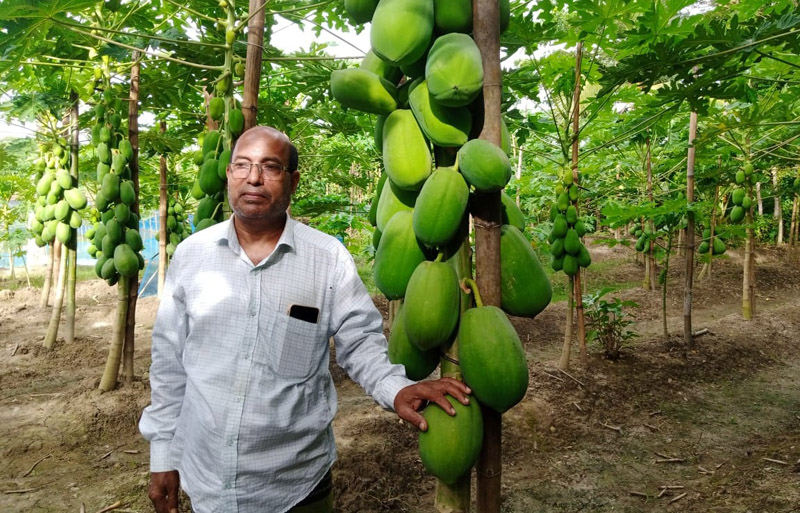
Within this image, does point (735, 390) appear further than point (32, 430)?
Yes

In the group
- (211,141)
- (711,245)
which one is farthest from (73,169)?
(711,245)

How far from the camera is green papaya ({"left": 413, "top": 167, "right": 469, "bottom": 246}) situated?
3.53ft

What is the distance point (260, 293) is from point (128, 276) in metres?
3.08

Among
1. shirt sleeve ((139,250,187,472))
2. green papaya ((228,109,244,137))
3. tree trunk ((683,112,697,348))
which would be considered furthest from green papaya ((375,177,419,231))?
tree trunk ((683,112,697,348))

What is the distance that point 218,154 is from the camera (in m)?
2.74

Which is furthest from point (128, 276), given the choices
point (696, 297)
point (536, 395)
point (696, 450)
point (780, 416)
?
point (696, 297)

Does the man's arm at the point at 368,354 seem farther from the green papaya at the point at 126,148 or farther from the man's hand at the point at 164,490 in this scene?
the green papaya at the point at 126,148

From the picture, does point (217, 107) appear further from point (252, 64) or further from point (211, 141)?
point (252, 64)

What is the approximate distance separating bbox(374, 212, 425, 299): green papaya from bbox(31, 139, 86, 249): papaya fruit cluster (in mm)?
4824

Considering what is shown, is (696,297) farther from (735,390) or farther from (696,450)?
(696,450)

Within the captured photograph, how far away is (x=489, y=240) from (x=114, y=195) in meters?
3.87

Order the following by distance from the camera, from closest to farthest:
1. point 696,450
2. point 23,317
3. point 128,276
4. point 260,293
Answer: point 260,293, point 696,450, point 128,276, point 23,317

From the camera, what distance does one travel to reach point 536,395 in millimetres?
4539

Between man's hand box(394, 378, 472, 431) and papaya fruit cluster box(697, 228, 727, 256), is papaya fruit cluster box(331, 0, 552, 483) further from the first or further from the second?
papaya fruit cluster box(697, 228, 727, 256)
